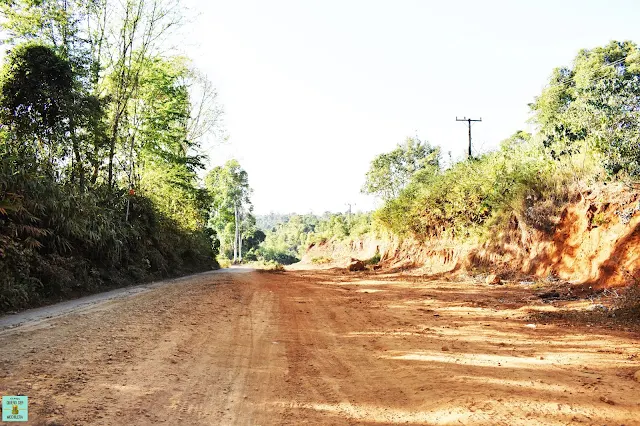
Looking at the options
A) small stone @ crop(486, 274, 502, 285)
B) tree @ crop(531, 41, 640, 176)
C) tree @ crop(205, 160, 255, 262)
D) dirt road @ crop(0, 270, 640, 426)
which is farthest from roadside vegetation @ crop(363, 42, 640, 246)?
tree @ crop(205, 160, 255, 262)

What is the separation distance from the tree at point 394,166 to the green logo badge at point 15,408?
44185 mm

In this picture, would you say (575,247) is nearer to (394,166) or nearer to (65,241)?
(65,241)

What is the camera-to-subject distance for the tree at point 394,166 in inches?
1838

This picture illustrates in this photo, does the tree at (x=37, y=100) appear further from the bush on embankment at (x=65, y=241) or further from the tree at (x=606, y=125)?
the tree at (x=606, y=125)

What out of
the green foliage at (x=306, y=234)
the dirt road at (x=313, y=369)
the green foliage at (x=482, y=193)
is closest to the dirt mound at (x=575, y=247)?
the green foliage at (x=482, y=193)

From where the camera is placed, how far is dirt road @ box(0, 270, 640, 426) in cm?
354

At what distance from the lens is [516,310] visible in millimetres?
8516

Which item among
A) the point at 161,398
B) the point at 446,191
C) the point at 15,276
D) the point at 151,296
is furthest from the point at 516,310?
the point at 446,191

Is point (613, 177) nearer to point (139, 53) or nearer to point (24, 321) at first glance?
point (24, 321)

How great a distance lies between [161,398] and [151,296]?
23.0ft

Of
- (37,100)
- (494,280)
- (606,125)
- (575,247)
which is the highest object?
(37,100)

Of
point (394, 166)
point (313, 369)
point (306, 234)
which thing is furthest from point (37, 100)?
point (306, 234)

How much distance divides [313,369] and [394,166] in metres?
44.1

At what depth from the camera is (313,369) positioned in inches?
191
